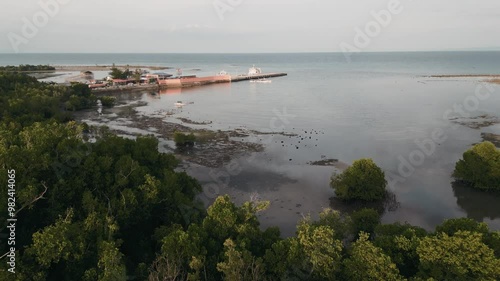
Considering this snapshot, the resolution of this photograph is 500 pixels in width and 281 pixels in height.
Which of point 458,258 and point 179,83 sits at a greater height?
point 179,83

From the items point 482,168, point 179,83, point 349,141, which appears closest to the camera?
point 482,168

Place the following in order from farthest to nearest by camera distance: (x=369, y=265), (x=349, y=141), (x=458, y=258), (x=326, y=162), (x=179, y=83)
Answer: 1. (x=179, y=83)
2. (x=349, y=141)
3. (x=326, y=162)
4. (x=369, y=265)
5. (x=458, y=258)

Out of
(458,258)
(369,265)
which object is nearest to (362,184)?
(458,258)

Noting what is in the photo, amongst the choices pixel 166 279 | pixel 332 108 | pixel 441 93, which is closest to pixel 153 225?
pixel 166 279

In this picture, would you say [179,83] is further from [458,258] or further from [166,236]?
[458,258]

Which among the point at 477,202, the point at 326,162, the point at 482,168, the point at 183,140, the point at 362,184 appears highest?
the point at 482,168

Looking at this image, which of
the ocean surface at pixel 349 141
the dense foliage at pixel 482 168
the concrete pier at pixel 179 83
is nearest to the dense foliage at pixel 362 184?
the ocean surface at pixel 349 141

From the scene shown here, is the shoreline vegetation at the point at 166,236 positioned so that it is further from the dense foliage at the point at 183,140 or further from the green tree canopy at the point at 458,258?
the dense foliage at the point at 183,140
